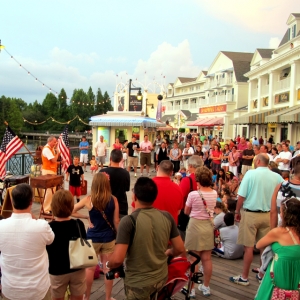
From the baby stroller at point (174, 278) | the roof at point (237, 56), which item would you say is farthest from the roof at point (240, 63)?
the baby stroller at point (174, 278)

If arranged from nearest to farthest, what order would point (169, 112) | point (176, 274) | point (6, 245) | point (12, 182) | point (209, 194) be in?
point (6, 245), point (176, 274), point (209, 194), point (12, 182), point (169, 112)

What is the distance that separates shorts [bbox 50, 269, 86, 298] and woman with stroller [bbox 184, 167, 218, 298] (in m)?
1.51

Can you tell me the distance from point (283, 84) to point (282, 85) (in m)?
0.22

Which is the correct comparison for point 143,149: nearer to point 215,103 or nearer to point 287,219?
point 287,219

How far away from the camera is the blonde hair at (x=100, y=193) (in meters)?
3.73

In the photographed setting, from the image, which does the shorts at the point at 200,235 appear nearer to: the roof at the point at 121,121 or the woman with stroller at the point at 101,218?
the woman with stroller at the point at 101,218

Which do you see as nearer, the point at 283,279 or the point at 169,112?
the point at 283,279

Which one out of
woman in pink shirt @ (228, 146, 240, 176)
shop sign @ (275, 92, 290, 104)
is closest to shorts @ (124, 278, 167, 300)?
woman in pink shirt @ (228, 146, 240, 176)

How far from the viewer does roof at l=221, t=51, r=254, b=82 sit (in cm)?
4122

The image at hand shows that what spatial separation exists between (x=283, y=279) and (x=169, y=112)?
64999mm

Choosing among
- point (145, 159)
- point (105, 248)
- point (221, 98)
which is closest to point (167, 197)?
point (105, 248)

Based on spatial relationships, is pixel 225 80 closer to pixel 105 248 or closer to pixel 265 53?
pixel 265 53

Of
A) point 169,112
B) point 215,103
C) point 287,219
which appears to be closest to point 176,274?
point 287,219

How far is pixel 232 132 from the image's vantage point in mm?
40375
